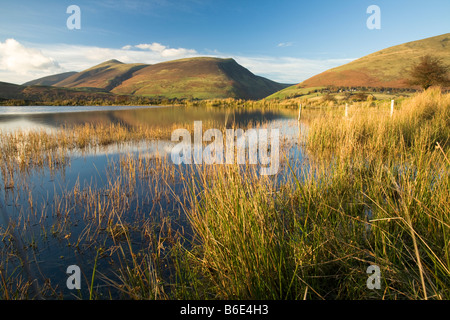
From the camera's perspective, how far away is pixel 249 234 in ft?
5.45

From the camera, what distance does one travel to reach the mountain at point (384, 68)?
46.9 metres

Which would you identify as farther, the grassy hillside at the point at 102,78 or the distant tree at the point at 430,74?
the grassy hillside at the point at 102,78

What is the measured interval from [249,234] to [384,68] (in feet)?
212

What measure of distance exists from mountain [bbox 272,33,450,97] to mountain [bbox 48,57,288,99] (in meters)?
35.6

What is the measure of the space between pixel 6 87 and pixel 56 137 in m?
68.5

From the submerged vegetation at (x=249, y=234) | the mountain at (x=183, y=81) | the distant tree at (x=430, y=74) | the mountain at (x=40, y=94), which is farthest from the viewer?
the mountain at (x=183, y=81)

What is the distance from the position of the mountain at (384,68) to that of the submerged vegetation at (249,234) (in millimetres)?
51995

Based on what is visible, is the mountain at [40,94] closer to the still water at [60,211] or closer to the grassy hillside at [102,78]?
the grassy hillside at [102,78]

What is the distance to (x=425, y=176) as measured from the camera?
87.3 inches

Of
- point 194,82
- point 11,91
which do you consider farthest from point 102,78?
point 11,91

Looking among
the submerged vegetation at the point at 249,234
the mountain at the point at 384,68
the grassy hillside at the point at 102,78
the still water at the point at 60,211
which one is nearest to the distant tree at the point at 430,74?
the submerged vegetation at the point at 249,234

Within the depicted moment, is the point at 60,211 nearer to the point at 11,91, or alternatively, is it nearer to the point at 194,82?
the point at 11,91
